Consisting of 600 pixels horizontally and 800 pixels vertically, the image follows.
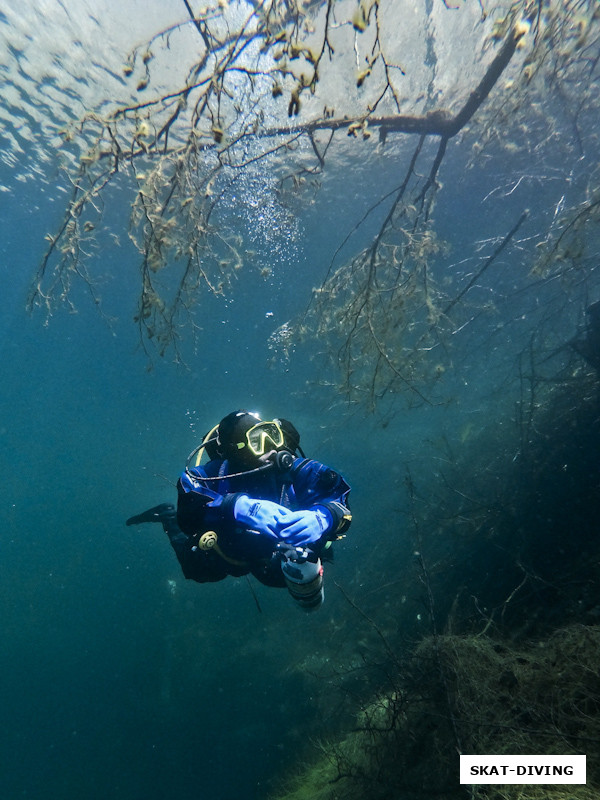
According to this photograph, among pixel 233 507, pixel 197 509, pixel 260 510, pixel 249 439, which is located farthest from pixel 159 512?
pixel 260 510

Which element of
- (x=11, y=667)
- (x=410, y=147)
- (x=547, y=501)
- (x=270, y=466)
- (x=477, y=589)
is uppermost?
(x=410, y=147)

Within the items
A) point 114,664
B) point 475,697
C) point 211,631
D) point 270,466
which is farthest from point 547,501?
point 114,664

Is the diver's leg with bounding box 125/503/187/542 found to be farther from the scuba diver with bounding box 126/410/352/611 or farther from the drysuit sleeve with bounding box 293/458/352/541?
the drysuit sleeve with bounding box 293/458/352/541

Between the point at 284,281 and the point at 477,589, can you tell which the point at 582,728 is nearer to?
the point at 477,589

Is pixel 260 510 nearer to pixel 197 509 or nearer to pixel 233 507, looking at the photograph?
pixel 233 507

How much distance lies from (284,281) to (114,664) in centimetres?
2358

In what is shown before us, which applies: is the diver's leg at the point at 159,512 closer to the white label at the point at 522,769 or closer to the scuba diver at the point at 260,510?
the scuba diver at the point at 260,510

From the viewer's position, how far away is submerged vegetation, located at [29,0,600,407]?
3846 millimetres

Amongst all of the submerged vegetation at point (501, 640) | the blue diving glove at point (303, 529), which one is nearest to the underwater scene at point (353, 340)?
the submerged vegetation at point (501, 640)

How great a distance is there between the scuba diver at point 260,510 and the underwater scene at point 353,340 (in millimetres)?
263

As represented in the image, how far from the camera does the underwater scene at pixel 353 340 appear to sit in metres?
4.05

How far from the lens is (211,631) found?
46.9ft

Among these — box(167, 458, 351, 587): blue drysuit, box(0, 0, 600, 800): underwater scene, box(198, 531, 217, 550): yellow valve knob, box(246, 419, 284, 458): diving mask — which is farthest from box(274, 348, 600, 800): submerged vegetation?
box(198, 531, 217, 550): yellow valve knob

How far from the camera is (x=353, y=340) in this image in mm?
6531
